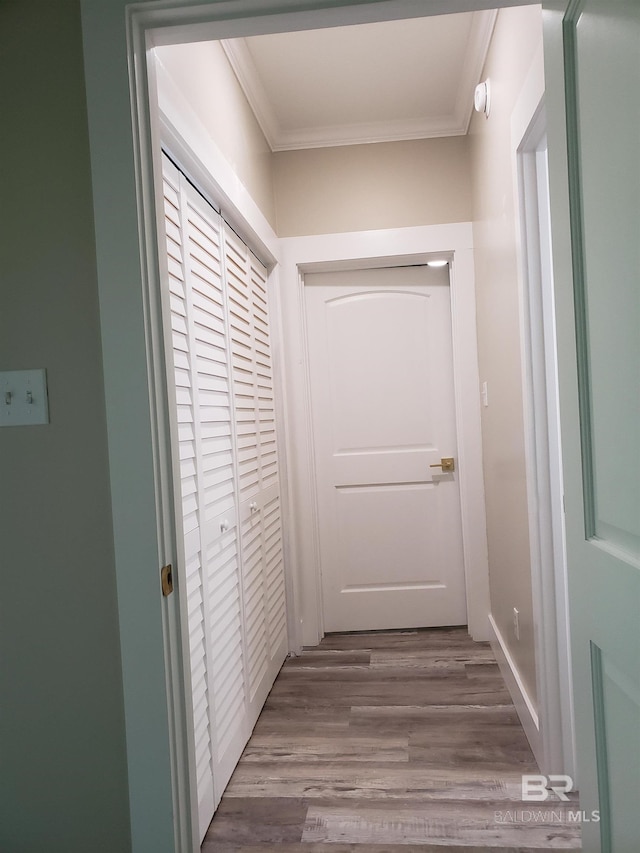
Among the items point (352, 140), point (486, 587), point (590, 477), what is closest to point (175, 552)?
point (590, 477)

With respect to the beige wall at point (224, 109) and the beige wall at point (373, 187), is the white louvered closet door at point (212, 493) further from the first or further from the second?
the beige wall at point (373, 187)

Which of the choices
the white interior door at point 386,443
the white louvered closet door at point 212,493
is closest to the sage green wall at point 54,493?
the white louvered closet door at point 212,493

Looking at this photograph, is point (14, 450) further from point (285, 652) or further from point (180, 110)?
point (285, 652)

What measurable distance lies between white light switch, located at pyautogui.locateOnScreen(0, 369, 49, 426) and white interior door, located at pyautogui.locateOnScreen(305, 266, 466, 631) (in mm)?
2427

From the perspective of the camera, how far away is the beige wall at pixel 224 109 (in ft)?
6.39

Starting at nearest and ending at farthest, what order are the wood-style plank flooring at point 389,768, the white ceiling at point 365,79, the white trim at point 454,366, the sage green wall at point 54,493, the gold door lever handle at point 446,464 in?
the sage green wall at point 54,493, the wood-style plank flooring at point 389,768, the white ceiling at point 365,79, the white trim at point 454,366, the gold door lever handle at point 446,464

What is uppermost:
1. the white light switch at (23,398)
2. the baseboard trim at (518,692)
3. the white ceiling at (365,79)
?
the white ceiling at (365,79)

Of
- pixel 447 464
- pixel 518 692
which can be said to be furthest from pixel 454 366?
pixel 518 692

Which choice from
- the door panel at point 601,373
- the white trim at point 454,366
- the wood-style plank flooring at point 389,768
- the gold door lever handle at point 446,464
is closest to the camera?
the door panel at point 601,373

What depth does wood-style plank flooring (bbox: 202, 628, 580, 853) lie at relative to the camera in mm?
1879

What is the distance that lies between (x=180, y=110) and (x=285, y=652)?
251cm

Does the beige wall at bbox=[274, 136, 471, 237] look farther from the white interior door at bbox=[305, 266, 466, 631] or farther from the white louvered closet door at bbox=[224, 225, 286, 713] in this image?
the white louvered closet door at bbox=[224, 225, 286, 713]

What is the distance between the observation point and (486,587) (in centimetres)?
342

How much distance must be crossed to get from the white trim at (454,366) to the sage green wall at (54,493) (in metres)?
2.14
